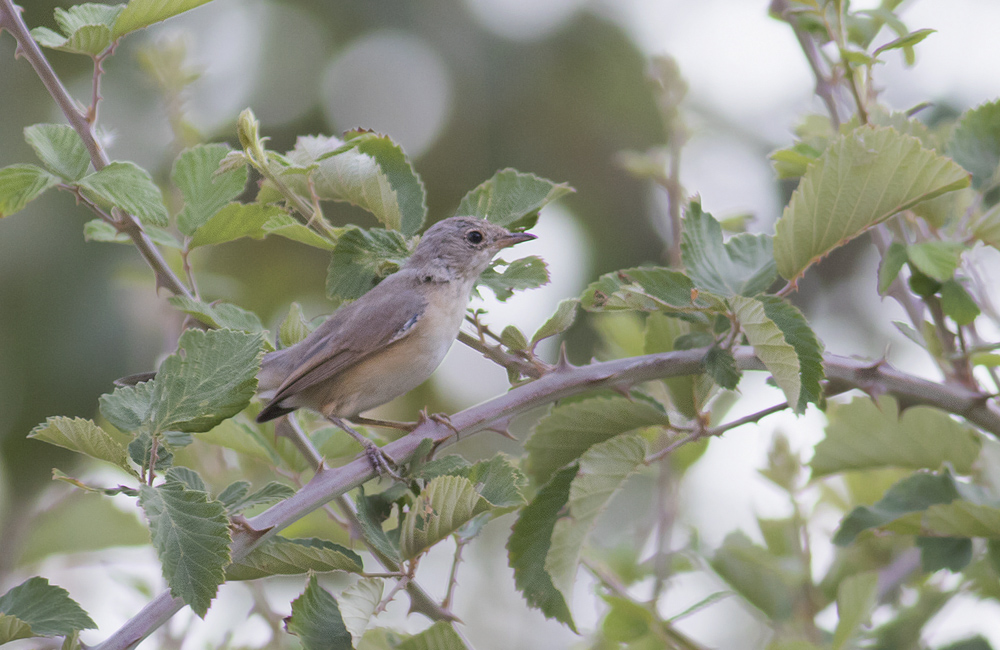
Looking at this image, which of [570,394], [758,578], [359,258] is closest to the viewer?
[570,394]

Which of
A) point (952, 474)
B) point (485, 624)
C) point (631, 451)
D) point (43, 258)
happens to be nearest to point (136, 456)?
point (631, 451)

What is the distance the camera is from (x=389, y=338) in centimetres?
362

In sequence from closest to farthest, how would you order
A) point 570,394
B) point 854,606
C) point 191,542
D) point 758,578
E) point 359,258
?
point 191,542, point 570,394, point 359,258, point 854,606, point 758,578

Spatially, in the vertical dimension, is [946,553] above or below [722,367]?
below

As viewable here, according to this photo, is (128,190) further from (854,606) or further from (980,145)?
(980,145)

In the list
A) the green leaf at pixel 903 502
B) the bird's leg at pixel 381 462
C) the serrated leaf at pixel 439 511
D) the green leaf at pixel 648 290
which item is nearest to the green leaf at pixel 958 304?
the green leaf at pixel 903 502

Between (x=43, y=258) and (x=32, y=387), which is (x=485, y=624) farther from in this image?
(x=43, y=258)

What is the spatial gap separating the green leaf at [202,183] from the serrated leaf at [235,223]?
0.11 ft

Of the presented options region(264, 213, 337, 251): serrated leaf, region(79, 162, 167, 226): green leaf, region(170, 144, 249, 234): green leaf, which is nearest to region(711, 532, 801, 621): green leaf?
region(264, 213, 337, 251): serrated leaf

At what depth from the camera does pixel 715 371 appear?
2.26 meters

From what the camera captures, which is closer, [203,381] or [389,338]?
[203,381]

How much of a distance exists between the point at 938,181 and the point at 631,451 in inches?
38.9

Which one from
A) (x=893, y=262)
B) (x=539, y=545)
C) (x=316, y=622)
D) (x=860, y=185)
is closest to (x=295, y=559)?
(x=316, y=622)

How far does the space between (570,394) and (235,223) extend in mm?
1033
